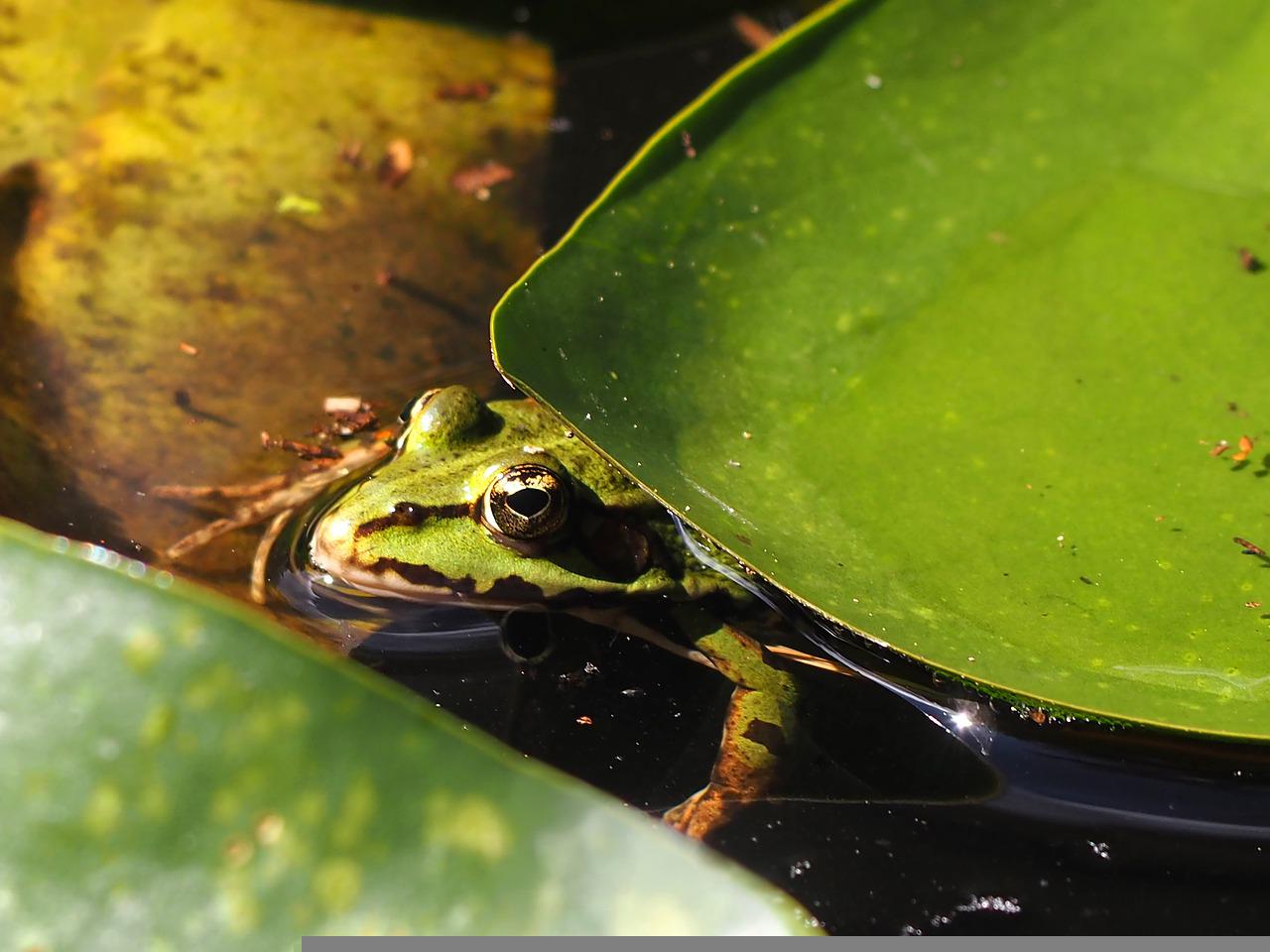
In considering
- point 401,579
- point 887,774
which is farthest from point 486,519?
point 887,774

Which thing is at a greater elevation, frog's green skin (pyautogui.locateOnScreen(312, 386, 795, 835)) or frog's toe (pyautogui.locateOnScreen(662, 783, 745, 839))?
frog's green skin (pyautogui.locateOnScreen(312, 386, 795, 835))

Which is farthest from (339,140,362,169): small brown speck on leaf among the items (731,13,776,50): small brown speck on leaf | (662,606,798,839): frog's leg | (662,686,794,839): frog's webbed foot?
(662,686,794,839): frog's webbed foot

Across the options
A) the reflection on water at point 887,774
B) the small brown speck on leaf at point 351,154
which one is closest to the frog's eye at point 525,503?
the reflection on water at point 887,774

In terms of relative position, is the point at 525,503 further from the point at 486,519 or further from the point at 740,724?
the point at 740,724

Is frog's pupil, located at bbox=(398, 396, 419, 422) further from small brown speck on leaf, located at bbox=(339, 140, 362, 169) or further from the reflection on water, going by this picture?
small brown speck on leaf, located at bbox=(339, 140, 362, 169)

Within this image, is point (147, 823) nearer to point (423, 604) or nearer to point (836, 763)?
point (423, 604)

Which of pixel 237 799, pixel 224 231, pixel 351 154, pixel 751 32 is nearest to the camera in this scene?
pixel 237 799
